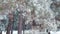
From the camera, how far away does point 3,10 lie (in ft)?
13.4

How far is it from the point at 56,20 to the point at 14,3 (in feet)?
11.2

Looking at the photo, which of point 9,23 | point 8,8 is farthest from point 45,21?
point 8,8

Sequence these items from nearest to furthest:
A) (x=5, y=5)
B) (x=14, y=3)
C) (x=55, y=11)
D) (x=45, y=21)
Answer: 1. (x=14, y=3)
2. (x=5, y=5)
3. (x=45, y=21)
4. (x=55, y=11)

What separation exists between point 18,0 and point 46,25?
2.63 m

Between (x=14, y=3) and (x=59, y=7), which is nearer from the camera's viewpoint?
(x=14, y=3)

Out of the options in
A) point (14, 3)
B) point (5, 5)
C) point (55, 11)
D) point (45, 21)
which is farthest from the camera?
point (55, 11)

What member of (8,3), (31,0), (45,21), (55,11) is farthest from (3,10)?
(55,11)

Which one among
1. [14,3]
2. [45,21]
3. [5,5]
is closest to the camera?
[14,3]

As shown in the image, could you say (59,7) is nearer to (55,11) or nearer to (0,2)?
(55,11)

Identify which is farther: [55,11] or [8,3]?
[55,11]

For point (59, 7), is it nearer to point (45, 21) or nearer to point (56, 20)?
point (56, 20)

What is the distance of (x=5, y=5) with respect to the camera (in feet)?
13.0

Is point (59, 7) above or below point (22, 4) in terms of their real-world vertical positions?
above

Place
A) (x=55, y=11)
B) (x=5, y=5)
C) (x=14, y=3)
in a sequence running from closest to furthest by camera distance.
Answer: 1. (x=14, y=3)
2. (x=5, y=5)
3. (x=55, y=11)
